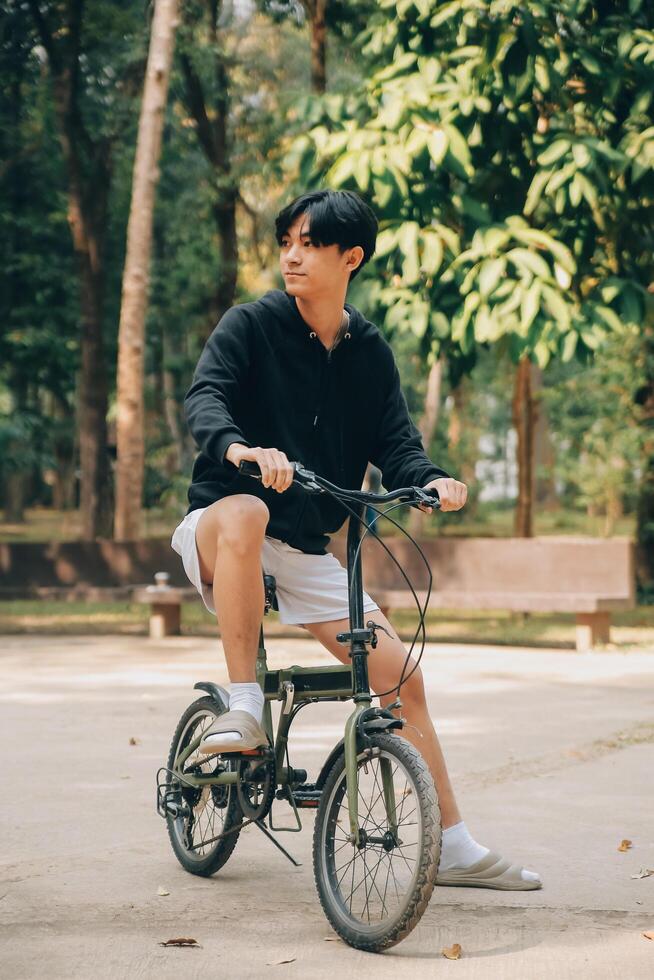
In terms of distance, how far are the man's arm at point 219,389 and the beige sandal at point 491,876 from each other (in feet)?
4.63

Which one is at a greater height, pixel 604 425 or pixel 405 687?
pixel 604 425

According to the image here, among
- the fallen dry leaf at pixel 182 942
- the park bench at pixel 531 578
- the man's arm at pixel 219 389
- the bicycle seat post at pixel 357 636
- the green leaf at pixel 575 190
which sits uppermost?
the green leaf at pixel 575 190

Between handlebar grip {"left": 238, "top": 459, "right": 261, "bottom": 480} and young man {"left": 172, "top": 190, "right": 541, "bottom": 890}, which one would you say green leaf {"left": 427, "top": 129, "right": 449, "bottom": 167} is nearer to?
young man {"left": 172, "top": 190, "right": 541, "bottom": 890}

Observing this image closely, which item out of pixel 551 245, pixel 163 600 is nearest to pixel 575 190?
pixel 551 245

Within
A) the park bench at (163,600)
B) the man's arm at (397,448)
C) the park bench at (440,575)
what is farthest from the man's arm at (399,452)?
the park bench at (163,600)

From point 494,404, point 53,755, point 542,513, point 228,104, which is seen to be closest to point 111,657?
point 53,755

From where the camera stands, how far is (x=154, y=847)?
5070mm

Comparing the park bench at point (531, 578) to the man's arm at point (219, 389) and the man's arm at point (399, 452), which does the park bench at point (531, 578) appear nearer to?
the man's arm at point (399, 452)

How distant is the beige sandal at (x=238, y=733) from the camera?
4031 mm

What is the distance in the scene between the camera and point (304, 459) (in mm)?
4258

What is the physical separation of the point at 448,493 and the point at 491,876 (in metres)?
1.18

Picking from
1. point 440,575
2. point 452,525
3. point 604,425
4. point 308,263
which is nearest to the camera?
point 308,263

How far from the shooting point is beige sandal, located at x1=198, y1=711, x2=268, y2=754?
403cm

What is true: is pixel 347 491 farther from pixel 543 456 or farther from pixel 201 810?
pixel 543 456
